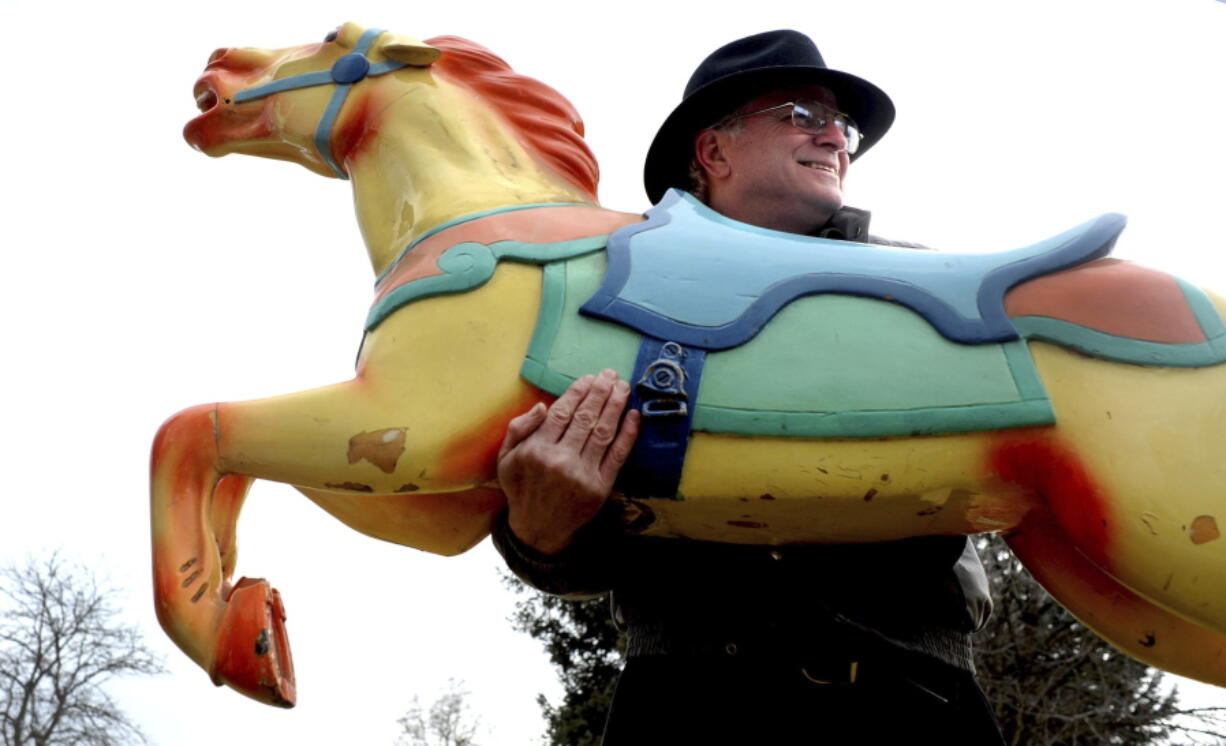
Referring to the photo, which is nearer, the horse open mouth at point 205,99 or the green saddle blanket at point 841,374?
the green saddle blanket at point 841,374

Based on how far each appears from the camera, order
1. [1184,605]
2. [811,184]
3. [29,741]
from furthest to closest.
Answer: [29,741] < [811,184] < [1184,605]

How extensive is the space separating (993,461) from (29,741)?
16.8 meters

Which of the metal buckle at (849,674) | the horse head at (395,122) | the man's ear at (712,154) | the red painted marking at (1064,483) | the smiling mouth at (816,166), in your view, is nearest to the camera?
the red painted marking at (1064,483)

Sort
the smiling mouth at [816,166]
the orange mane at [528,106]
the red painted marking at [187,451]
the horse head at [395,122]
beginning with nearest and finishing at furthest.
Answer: the red painted marking at [187,451] < the horse head at [395,122] < the orange mane at [528,106] < the smiling mouth at [816,166]

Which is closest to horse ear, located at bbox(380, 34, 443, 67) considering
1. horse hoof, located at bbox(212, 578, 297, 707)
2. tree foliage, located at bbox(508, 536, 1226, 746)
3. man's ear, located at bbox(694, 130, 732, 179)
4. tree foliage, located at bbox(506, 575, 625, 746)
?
man's ear, located at bbox(694, 130, 732, 179)

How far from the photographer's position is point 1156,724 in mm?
8398

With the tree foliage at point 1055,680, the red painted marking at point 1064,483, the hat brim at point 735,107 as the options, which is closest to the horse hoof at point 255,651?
the red painted marking at point 1064,483

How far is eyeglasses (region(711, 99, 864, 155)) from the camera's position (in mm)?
2684

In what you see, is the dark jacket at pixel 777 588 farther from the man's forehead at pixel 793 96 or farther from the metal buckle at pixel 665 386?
the man's forehead at pixel 793 96

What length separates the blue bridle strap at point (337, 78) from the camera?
2531 millimetres

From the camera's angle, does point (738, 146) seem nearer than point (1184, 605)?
No

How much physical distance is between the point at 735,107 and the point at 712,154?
4.6 inches

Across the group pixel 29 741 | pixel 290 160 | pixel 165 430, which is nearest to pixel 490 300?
pixel 165 430

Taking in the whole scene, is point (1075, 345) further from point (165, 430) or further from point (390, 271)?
point (165, 430)
